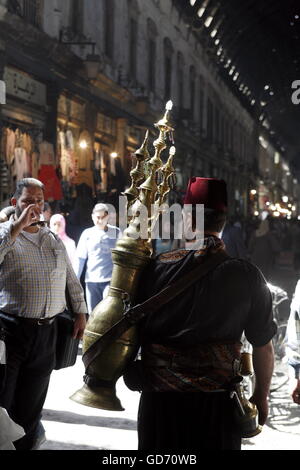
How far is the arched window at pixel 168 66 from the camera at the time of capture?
28.0 meters

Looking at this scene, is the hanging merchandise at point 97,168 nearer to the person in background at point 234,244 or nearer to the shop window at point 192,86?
the person in background at point 234,244

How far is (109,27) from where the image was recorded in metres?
20.6

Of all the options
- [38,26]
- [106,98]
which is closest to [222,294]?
[38,26]

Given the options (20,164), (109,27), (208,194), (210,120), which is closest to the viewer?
(208,194)

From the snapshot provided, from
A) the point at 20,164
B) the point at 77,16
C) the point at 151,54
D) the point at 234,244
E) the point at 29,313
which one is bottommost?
the point at 29,313

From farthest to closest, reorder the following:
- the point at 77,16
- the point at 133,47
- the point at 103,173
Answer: the point at 133,47, the point at 103,173, the point at 77,16

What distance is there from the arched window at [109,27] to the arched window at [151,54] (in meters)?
4.39

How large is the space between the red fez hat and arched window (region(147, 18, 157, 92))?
22.3 m

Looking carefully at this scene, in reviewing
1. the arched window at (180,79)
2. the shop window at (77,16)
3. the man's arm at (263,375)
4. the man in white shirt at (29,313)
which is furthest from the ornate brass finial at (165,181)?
the arched window at (180,79)

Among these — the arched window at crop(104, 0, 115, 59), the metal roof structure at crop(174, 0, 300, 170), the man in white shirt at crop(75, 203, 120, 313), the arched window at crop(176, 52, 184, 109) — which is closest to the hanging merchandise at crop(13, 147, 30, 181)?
the man in white shirt at crop(75, 203, 120, 313)

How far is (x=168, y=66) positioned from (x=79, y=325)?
24594 mm

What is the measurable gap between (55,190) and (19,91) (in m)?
1.98

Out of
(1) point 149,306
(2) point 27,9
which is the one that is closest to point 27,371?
(1) point 149,306

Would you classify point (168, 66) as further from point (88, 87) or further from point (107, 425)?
point (107, 425)
